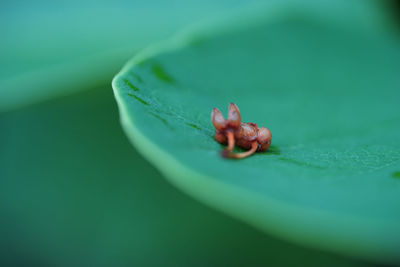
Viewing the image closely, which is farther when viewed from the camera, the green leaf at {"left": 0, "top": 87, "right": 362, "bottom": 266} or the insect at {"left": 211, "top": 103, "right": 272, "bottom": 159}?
the green leaf at {"left": 0, "top": 87, "right": 362, "bottom": 266}

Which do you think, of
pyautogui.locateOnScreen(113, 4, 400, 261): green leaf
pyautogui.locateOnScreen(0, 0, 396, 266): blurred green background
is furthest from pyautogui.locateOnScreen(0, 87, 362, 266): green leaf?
pyautogui.locateOnScreen(113, 4, 400, 261): green leaf

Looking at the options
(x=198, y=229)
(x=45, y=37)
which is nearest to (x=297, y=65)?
(x=198, y=229)

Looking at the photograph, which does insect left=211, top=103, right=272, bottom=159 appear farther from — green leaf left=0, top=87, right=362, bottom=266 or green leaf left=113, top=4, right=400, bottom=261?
green leaf left=0, top=87, right=362, bottom=266

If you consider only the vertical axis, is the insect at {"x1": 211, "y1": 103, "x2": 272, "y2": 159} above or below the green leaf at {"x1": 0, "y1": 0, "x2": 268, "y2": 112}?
below

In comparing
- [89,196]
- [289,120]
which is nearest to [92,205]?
[89,196]

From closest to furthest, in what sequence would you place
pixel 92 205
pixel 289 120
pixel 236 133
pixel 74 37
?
pixel 236 133, pixel 289 120, pixel 92 205, pixel 74 37

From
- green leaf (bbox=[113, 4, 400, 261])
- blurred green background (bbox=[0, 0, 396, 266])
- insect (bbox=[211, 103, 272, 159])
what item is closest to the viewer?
green leaf (bbox=[113, 4, 400, 261])

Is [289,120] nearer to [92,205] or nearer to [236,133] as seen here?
[236,133]

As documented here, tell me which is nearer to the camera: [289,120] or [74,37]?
[289,120]
